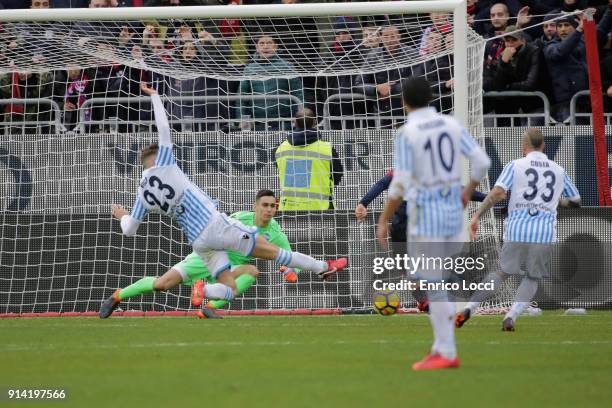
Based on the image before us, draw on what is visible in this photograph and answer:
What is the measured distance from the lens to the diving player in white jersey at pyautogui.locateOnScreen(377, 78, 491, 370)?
28.2ft

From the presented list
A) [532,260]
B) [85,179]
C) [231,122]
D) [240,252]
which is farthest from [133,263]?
[532,260]

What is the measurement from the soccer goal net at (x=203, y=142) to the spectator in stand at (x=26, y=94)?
4.5 inches

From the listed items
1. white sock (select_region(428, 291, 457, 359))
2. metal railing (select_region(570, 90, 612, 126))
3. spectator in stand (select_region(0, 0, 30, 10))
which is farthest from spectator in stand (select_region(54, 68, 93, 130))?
white sock (select_region(428, 291, 457, 359))

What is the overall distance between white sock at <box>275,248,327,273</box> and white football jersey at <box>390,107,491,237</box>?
535cm

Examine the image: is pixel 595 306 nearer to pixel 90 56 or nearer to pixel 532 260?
pixel 532 260

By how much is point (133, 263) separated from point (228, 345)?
655 centimetres

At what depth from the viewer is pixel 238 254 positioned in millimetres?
14703

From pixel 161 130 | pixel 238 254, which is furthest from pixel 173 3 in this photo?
pixel 161 130

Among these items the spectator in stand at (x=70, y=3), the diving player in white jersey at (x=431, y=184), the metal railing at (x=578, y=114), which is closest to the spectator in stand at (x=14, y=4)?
the spectator in stand at (x=70, y=3)

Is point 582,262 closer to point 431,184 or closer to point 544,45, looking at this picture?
point 544,45

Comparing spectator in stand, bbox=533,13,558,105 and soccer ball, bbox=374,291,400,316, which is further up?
spectator in stand, bbox=533,13,558,105

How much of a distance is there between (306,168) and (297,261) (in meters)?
2.87

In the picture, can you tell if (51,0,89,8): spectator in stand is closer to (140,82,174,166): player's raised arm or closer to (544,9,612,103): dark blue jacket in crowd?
(140,82,174,166): player's raised arm

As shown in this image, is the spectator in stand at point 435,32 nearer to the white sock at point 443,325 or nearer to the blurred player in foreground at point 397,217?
the blurred player in foreground at point 397,217
